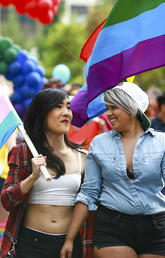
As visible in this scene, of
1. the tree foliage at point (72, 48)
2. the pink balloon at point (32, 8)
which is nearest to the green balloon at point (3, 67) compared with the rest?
the pink balloon at point (32, 8)

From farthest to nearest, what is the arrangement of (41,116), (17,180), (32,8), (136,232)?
(32,8) < (41,116) < (17,180) < (136,232)

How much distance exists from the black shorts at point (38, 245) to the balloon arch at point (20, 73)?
23.6 feet

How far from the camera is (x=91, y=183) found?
3.63 metres

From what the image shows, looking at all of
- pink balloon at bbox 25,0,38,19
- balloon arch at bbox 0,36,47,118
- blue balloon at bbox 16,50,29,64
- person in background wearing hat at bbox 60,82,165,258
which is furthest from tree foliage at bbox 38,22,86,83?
person in background wearing hat at bbox 60,82,165,258

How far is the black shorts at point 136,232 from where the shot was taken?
3.44m

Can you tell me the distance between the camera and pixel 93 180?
3625 millimetres

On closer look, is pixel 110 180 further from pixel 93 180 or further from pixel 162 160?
pixel 162 160

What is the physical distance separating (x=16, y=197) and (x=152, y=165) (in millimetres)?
939

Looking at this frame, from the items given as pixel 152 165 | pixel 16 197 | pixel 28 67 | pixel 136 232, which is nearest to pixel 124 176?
pixel 152 165

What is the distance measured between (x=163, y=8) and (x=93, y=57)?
572 mm

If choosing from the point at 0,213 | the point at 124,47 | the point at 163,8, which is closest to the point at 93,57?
the point at 124,47

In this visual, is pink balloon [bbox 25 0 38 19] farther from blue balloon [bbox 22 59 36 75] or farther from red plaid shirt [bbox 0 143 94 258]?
red plaid shirt [bbox 0 143 94 258]

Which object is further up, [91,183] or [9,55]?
[91,183]

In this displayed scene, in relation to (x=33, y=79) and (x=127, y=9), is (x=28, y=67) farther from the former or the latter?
(x=127, y=9)
